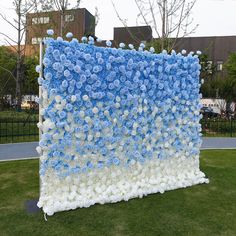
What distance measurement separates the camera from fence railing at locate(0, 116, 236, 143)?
38.5 feet

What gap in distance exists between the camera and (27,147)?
10375 mm

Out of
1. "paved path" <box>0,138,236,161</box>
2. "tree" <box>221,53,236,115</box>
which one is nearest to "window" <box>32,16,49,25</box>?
"paved path" <box>0,138,236,161</box>

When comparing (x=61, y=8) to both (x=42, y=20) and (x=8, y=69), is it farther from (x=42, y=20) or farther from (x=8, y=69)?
(x=8, y=69)

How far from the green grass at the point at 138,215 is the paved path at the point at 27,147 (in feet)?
7.90

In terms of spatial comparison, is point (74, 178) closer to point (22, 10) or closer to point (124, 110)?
point (124, 110)

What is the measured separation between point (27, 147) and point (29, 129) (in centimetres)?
241

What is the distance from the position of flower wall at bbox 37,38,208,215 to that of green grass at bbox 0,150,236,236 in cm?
26

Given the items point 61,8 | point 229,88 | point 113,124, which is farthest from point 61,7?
point 229,88

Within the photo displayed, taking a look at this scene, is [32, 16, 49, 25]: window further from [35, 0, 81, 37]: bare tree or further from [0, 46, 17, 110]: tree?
[0, 46, 17, 110]: tree

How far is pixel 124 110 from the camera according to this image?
5406 millimetres

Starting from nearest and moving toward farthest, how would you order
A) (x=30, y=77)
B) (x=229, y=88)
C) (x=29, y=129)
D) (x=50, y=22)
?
(x=29, y=129)
(x=50, y=22)
(x=229, y=88)
(x=30, y=77)

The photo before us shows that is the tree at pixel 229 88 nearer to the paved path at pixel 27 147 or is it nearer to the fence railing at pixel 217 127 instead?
the fence railing at pixel 217 127

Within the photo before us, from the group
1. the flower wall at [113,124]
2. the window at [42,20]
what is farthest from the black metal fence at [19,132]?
the flower wall at [113,124]

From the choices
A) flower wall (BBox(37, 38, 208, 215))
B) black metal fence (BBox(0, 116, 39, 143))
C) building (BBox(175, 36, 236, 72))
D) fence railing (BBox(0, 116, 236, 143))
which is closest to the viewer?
flower wall (BBox(37, 38, 208, 215))
